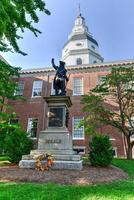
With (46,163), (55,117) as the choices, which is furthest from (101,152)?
(46,163)

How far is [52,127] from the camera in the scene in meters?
10.6

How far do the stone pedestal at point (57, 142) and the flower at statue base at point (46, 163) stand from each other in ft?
0.68

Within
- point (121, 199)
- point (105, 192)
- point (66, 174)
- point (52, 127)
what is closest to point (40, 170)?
point (66, 174)

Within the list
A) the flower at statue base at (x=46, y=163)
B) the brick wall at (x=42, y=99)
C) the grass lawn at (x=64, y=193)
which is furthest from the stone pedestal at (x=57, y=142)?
the brick wall at (x=42, y=99)

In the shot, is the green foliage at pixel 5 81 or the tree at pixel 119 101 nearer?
the green foliage at pixel 5 81

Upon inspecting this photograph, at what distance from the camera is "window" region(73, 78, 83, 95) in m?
25.9

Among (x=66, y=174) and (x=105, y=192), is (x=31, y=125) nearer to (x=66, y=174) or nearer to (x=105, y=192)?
(x=66, y=174)

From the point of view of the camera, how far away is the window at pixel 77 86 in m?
25.9

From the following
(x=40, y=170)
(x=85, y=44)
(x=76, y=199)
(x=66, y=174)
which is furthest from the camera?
(x=85, y=44)

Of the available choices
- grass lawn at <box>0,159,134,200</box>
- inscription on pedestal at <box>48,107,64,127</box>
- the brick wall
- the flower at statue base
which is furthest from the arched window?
grass lawn at <box>0,159,134,200</box>

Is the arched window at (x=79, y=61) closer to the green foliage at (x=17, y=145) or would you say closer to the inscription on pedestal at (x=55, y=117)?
the green foliage at (x=17, y=145)

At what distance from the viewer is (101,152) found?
1046cm

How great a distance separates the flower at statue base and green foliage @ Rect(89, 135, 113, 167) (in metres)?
2.41

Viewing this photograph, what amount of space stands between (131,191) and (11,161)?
747 cm
